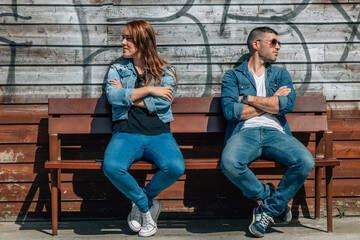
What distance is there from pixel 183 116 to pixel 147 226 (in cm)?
109

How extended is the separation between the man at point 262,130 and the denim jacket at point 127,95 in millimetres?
487

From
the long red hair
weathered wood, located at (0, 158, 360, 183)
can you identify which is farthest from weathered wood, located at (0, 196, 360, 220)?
the long red hair

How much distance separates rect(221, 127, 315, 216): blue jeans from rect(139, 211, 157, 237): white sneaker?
2.26ft

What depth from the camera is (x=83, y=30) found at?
4562mm

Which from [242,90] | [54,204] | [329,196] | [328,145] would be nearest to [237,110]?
[242,90]

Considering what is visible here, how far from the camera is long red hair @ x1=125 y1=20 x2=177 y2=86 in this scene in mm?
4172

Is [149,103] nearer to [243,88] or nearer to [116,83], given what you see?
[116,83]

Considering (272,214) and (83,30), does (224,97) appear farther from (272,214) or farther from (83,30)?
(83,30)

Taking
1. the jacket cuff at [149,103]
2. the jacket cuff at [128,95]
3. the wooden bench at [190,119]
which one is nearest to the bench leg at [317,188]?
the wooden bench at [190,119]

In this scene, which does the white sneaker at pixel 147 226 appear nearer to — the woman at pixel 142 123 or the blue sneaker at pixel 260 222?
the woman at pixel 142 123

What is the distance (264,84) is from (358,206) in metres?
1.53

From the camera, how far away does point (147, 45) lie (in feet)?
13.8

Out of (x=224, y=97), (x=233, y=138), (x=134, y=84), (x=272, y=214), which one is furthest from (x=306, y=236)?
(x=134, y=84)

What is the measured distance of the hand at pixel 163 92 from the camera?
404 centimetres
